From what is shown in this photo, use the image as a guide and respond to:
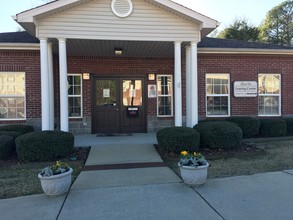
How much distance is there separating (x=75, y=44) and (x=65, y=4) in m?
1.62

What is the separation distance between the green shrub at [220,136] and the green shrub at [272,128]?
280 cm

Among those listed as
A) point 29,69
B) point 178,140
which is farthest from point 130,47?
point 178,140

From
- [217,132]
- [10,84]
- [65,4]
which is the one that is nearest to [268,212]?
[217,132]

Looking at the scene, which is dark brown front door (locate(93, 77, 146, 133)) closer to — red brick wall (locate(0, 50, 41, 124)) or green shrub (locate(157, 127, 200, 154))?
red brick wall (locate(0, 50, 41, 124))

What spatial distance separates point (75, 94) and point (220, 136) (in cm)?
606

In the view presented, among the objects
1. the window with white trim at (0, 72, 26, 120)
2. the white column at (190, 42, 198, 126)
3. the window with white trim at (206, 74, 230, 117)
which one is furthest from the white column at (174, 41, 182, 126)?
the window with white trim at (0, 72, 26, 120)

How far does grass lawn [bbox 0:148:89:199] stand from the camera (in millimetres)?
5013

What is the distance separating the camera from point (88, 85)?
11.0m

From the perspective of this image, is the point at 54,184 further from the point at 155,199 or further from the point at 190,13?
the point at 190,13

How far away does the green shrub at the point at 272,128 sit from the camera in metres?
10.2

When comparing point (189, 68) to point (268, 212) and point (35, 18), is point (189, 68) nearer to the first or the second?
point (35, 18)

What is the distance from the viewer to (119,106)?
11250mm

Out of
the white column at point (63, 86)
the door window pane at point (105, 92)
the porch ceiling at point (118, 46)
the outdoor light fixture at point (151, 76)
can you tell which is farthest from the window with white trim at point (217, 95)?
the white column at point (63, 86)

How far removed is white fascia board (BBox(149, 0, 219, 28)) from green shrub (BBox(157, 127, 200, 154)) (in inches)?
131
